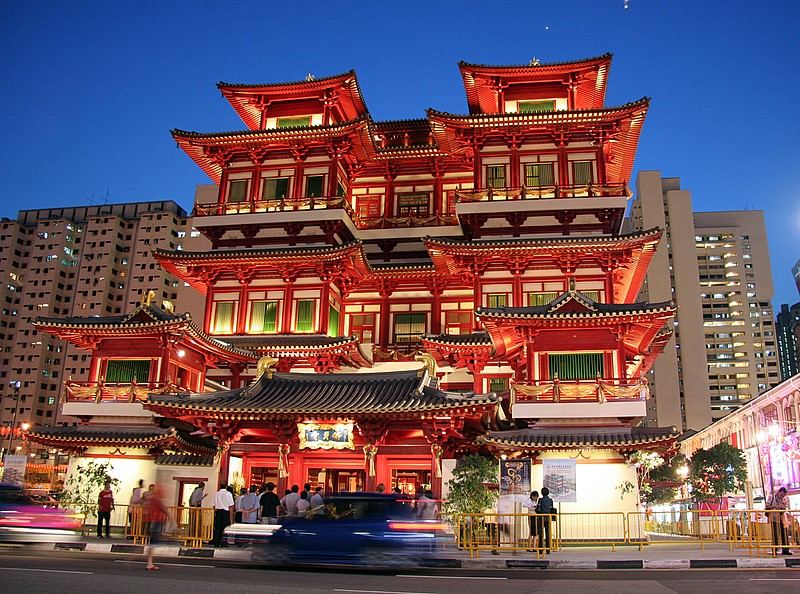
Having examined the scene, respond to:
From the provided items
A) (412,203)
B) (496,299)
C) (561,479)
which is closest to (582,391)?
(561,479)

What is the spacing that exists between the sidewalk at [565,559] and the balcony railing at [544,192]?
20201mm

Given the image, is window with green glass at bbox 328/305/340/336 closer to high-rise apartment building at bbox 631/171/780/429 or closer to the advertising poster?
the advertising poster

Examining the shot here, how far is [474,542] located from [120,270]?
11327 centimetres

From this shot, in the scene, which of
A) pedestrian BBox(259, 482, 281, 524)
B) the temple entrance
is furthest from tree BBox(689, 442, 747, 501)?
pedestrian BBox(259, 482, 281, 524)

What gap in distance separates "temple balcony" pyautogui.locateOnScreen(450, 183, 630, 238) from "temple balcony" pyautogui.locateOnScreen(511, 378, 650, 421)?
11036 millimetres

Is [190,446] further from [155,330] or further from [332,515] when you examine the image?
[332,515]

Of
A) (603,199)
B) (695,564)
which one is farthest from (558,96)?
(695,564)

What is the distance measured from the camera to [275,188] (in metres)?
43.6

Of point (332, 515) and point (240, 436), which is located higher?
point (240, 436)

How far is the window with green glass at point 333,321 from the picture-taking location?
4037cm

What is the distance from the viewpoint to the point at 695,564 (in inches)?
779

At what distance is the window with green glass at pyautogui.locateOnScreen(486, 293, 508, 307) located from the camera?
126 ft

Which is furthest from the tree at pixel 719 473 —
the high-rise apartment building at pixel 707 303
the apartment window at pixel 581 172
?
the high-rise apartment building at pixel 707 303

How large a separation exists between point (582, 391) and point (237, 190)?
25.0 meters
